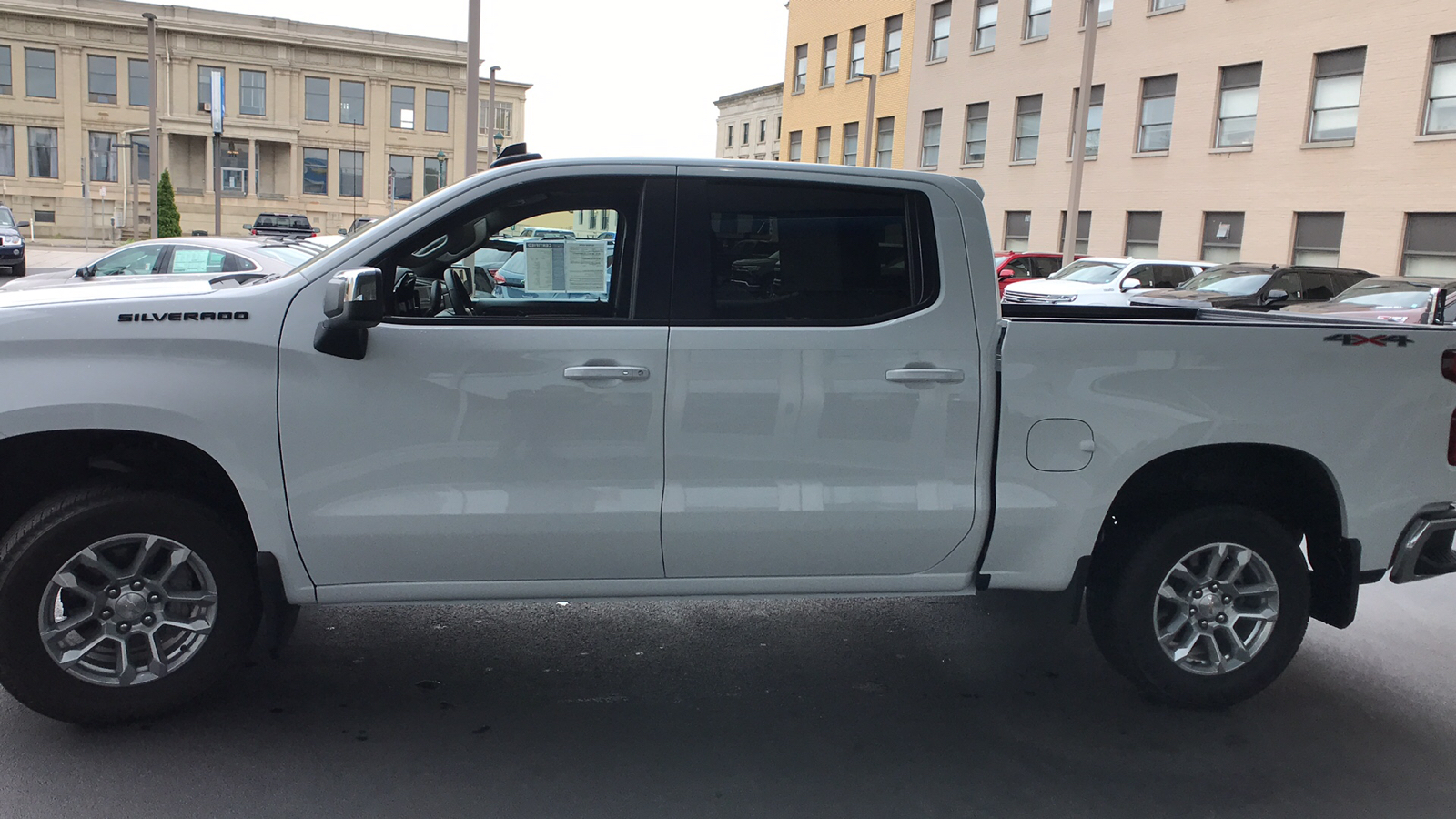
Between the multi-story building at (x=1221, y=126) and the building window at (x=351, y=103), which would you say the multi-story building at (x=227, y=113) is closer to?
the building window at (x=351, y=103)

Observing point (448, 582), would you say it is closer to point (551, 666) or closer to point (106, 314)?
point (551, 666)

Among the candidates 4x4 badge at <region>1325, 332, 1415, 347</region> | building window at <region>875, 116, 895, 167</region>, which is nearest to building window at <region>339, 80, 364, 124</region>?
building window at <region>875, 116, 895, 167</region>

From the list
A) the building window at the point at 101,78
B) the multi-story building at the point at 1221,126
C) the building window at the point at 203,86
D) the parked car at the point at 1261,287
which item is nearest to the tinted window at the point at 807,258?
the parked car at the point at 1261,287

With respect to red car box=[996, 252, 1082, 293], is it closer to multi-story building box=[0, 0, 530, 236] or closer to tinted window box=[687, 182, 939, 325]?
tinted window box=[687, 182, 939, 325]

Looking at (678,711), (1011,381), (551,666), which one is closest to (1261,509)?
(1011,381)

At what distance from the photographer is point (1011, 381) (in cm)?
Result: 401

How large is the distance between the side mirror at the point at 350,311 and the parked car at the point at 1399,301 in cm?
1517

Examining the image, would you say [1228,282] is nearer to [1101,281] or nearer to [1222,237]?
[1101,281]

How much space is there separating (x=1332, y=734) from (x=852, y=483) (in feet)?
6.86

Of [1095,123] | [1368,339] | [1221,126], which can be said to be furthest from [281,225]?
[1368,339]

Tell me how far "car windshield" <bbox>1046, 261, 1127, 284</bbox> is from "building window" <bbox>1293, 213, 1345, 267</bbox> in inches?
280

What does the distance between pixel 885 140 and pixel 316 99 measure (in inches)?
1832

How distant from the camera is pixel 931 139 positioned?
40.8 meters

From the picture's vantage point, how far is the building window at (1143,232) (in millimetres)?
31109
